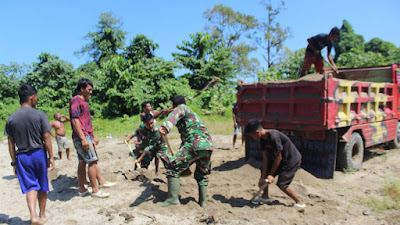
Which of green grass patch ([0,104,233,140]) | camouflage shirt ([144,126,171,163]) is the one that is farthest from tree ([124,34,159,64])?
camouflage shirt ([144,126,171,163])

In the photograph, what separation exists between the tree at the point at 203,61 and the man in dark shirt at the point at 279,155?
50.6 ft

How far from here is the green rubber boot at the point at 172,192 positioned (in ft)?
12.9

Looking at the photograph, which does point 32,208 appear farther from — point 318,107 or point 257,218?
point 318,107

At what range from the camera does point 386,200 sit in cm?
427

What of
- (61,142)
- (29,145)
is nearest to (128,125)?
(61,142)

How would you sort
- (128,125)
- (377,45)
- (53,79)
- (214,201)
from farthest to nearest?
1. (377,45)
2. (53,79)
3. (128,125)
4. (214,201)

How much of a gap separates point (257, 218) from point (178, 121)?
1.58 metres

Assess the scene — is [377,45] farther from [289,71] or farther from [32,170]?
[32,170]

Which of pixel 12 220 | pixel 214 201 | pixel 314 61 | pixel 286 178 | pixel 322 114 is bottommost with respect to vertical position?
pixel 12 220

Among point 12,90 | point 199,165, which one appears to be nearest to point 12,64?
point 12,90

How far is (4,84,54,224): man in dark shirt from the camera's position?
3.43 meters

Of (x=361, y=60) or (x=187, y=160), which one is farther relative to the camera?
(x=361, y=60)

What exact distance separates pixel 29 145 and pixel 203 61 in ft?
54.8

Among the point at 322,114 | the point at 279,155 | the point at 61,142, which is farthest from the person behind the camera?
the point at 61,142
